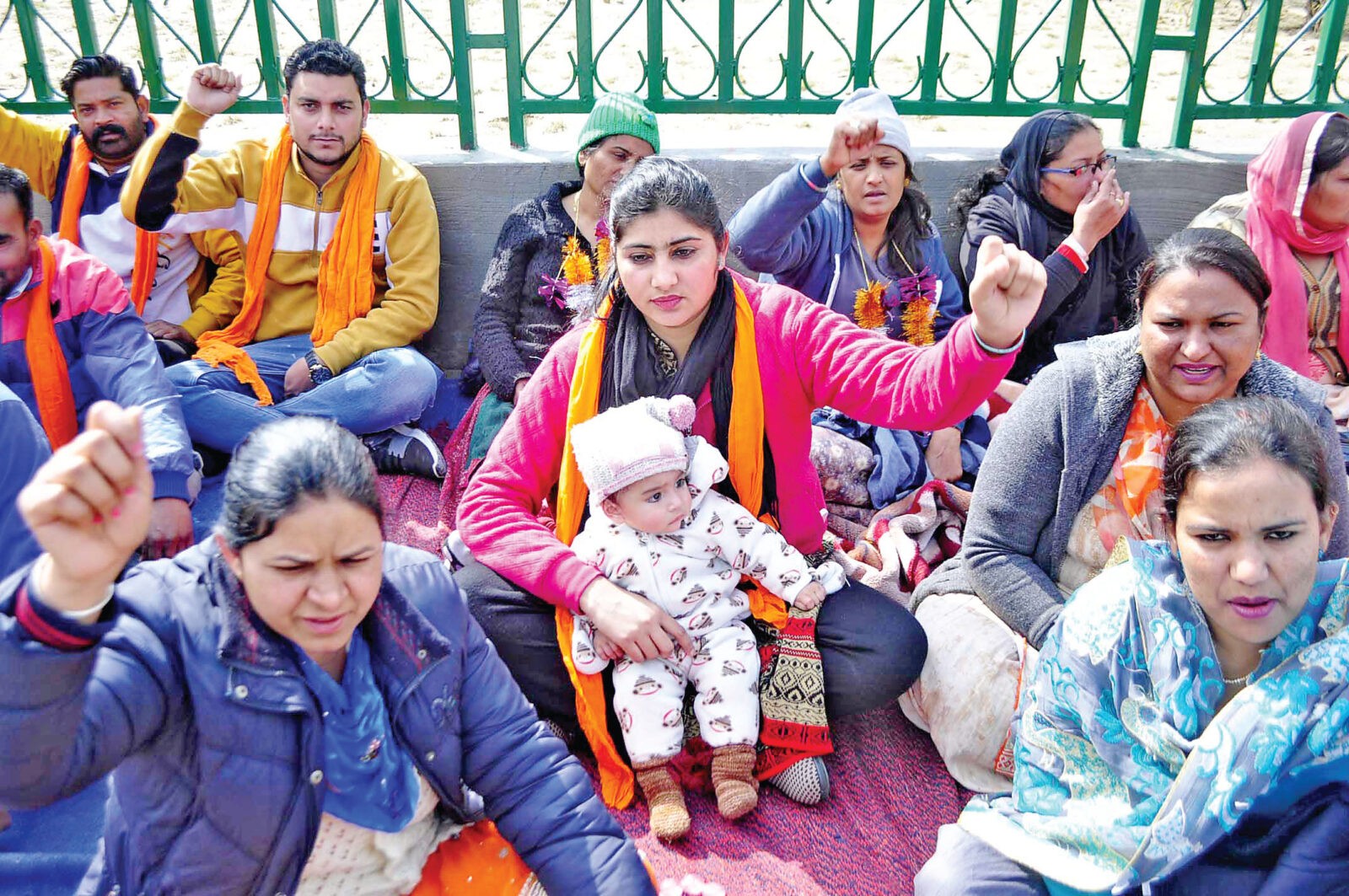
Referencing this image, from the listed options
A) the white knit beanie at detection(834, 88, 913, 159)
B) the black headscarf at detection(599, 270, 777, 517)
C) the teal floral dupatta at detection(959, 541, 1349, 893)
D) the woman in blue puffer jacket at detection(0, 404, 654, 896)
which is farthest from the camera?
the white knit beanie at detection(834, 88, 913, 159)

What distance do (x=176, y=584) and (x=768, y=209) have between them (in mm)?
2173

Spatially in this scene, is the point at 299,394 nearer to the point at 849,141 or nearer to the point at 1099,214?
the point at 849,141

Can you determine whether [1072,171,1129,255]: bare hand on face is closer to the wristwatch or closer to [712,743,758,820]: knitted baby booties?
[712,743,758,820]: knitted baby booties

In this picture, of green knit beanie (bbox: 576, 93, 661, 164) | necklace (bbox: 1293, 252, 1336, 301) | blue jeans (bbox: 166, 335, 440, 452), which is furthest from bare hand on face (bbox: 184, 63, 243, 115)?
necklace (bbox: 1293, 252, 1336, 301)

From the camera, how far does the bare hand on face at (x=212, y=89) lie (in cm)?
371

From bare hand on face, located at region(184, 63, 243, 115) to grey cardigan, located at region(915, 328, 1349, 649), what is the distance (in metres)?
2.79

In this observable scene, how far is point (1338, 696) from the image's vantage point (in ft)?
6.19

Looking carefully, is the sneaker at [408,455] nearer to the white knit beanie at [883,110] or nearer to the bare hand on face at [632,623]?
the bare hand on face at [632,623]

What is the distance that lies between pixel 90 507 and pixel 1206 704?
6.04 ft

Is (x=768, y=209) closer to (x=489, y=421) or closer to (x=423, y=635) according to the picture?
(x=489, y=421)

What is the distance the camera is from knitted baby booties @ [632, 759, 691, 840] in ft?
8.55

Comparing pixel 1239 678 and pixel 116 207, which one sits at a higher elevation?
pixel 116 207

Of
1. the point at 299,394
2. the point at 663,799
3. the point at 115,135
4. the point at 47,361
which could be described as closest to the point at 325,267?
the point at 299,394

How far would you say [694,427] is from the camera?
291 cm
